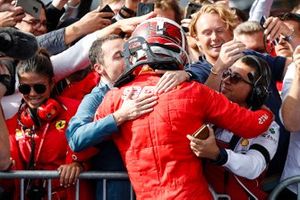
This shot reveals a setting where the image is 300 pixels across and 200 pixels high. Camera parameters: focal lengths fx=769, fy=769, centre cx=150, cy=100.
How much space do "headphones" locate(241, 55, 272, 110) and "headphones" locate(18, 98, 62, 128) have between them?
3.71ft

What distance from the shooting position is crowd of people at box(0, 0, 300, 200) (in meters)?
3.88

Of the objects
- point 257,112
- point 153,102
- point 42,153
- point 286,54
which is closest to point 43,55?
point 42,153

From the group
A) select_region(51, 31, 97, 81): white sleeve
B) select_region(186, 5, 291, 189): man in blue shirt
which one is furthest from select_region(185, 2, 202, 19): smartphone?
select_region(51, 31, 97, 81): white sleeve

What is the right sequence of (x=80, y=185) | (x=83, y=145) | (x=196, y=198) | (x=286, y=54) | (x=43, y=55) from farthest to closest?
(x=286, y=54), (x=43, y=55), (x=80, y=185), (x=83, y=145), (x=196, y=198)

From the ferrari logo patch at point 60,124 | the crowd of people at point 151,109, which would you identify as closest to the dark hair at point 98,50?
the crowd of people at point 151,109

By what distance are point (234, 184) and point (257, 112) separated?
1.39ft

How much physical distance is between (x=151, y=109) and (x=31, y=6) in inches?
74.0

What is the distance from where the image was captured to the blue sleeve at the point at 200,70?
14.3 feet

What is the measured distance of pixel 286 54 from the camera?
18.9ft

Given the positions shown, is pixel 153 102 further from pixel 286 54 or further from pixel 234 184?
pixel 286 54

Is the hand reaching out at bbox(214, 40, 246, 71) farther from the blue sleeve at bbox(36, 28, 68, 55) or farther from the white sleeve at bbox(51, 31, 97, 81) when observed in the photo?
the blue sleeve at bbox(36, 28, 68, 55)

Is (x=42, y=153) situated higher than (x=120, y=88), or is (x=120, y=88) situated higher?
(x=120, y=88)

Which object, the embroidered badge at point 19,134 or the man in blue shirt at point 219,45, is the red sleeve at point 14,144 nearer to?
the embroidered badge at point 19,134

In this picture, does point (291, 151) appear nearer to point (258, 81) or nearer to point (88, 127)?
point (258, 81)
